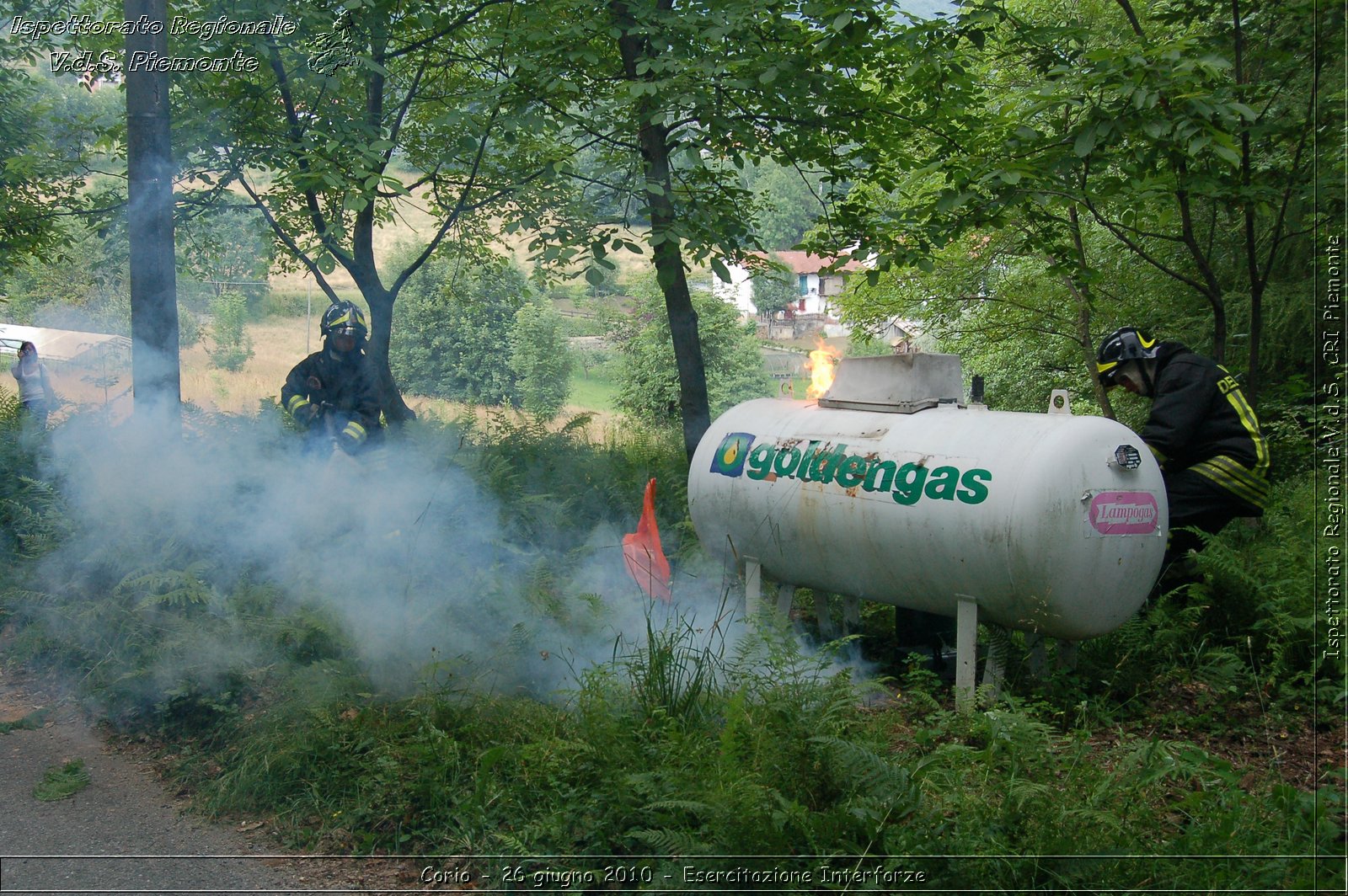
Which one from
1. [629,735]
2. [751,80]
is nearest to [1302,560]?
[629,735]

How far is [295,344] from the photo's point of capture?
38.4m

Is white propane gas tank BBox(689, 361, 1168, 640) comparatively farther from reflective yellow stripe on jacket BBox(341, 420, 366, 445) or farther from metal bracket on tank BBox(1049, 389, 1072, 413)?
reflective yellow stripe on jacket BBox(341, 420, 366, 445)

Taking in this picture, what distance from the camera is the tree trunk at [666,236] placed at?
7391 mm

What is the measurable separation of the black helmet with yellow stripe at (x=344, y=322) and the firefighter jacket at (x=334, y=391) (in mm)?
182

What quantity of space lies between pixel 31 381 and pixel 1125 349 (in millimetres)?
11986

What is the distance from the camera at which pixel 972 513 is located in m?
4.97

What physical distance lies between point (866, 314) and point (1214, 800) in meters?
9.64

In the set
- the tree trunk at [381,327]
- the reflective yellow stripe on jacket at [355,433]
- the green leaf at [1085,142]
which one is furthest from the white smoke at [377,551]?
the green leaf at [1085,142]

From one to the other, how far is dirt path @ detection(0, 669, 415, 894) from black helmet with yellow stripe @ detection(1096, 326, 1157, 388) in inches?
216

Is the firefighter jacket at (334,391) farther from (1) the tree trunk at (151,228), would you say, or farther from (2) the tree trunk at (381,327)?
(2) the tree trunk at (381,327)

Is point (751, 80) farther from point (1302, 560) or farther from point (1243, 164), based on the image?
point (1302, 560)

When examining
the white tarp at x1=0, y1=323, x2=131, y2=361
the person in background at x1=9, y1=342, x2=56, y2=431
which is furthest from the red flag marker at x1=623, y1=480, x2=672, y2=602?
the white tarp at x1=0, y1=323, x2=131, y2=361

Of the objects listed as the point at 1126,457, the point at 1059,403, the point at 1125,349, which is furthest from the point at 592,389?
the point at 1126,457

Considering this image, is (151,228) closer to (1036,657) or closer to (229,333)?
(1036,657)
